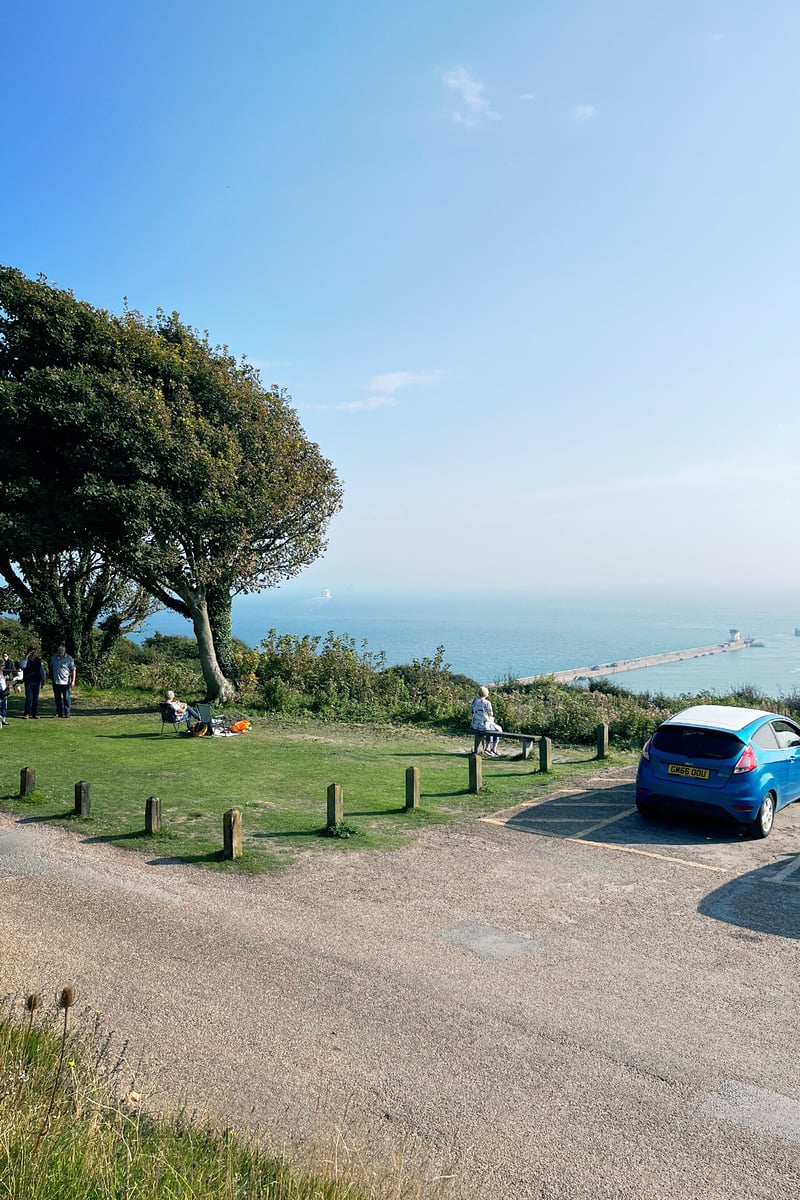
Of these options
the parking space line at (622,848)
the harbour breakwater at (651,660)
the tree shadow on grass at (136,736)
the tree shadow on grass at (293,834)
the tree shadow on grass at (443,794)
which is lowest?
the parking space line at (622,848)

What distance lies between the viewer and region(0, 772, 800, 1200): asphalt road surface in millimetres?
4555

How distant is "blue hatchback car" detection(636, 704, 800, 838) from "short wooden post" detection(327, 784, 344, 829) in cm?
463

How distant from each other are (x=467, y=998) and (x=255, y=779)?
8.56 meters

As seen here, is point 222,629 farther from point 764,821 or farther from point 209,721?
point 764,821

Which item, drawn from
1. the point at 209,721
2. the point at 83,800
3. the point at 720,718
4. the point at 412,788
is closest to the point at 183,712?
the point at 209,721

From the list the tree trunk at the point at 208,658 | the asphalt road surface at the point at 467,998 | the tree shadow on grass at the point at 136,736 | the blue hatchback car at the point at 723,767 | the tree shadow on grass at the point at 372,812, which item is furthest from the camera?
the tree trunk at the point at 208,658

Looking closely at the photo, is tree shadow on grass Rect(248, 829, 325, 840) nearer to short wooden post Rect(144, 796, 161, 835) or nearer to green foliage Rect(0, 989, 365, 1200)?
short wooden post Rect(144, 796, 161, 835)

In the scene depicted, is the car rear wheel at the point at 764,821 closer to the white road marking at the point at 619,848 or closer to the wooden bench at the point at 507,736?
the white road marking at the point at 619,848

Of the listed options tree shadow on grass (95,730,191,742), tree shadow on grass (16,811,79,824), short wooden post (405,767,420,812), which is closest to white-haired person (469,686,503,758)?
short wooden post (405,767,420,812)

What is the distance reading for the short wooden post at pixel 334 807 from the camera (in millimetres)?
10742

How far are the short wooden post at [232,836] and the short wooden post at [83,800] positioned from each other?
2.92m

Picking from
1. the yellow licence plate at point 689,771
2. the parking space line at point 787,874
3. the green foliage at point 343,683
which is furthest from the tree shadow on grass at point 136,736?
the parking space line at point 787,874

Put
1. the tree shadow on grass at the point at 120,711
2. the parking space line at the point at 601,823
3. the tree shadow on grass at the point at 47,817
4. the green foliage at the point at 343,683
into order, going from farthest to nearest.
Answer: the green foliage at the point at 343,683
the tree shadow on grass at the point at 120,711
the parking space line at the point at 601,823
the tree shadow on grass at the point at 47,817

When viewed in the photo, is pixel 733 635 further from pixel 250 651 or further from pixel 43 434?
pixel 43 434
